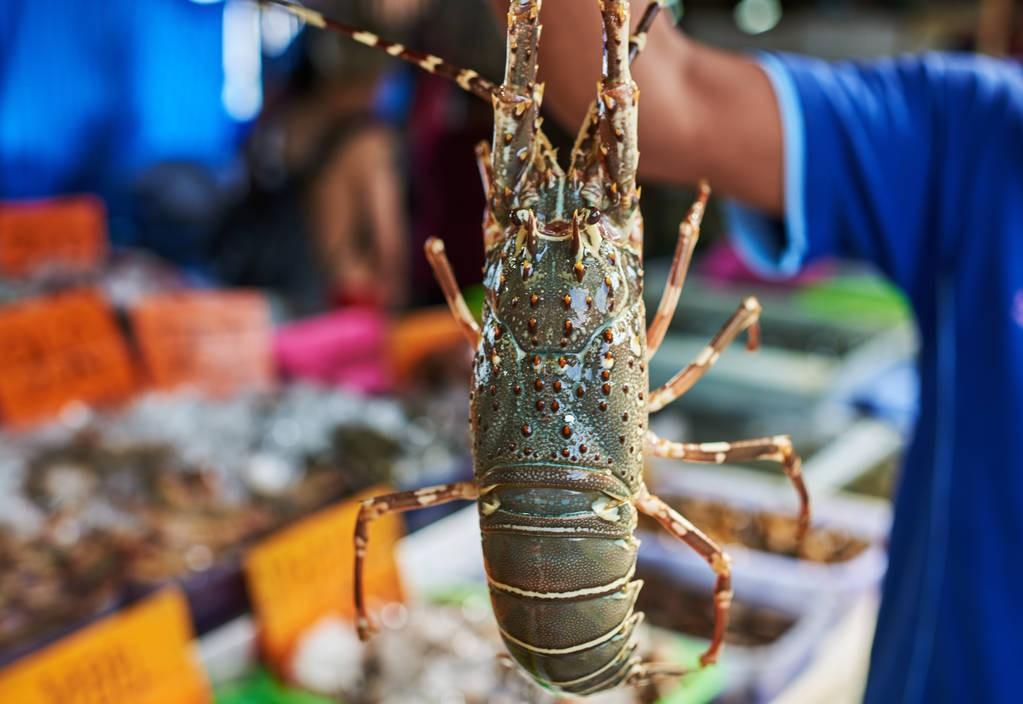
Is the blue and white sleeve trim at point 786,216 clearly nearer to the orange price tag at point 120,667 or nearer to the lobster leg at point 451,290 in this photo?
the lobster leg at point 451,290

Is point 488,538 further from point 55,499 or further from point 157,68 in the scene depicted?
point 157,68

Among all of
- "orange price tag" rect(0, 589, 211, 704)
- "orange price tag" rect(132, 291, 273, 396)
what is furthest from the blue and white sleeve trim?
"orange price tag" rect(132, 291, 273, 396)

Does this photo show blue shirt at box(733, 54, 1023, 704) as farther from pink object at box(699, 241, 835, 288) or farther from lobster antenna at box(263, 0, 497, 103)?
pink object at box(699, 241, 835, 288)

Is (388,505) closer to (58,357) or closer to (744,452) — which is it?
(744,452)

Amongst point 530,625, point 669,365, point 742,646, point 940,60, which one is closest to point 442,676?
point 742,646

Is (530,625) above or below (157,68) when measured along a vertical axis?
below

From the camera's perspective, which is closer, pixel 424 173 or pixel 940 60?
pixel 940 60
